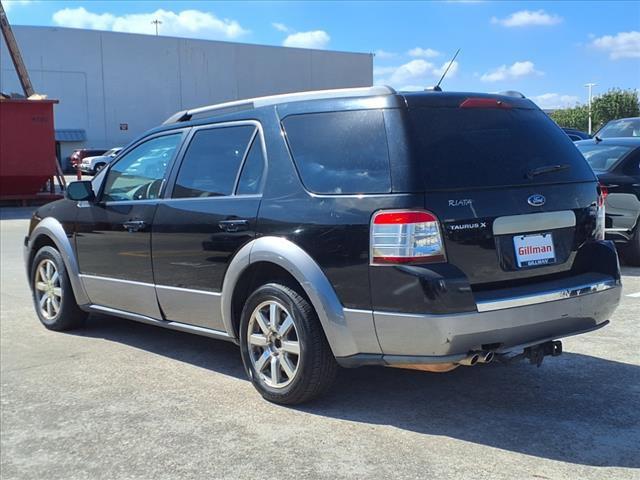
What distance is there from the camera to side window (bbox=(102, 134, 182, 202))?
17.1ft

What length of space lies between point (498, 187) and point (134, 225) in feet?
9.16

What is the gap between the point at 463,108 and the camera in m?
3.94

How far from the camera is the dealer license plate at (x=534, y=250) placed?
379 centimetres

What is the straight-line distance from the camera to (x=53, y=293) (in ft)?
20.6

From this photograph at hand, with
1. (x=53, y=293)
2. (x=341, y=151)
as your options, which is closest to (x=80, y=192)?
(x=53, y=293)

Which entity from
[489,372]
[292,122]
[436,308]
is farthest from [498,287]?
[292,122]

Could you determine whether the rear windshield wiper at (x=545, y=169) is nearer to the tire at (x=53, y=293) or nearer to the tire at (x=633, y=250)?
the tire at (x=53, y=293)

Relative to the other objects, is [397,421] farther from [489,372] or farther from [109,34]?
[109,34]

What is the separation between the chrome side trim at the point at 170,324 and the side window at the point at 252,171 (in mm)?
988

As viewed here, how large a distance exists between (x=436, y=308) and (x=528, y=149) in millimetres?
1229

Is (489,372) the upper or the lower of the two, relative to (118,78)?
lower

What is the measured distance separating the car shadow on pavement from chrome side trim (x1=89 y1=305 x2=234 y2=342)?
0.38m

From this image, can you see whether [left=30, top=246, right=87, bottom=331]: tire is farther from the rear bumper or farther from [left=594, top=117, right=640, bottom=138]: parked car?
[left=594, top=117, right=640, bottom=138]: parked car

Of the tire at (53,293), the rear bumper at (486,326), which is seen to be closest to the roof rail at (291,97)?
the rear bumper at (486,326)
